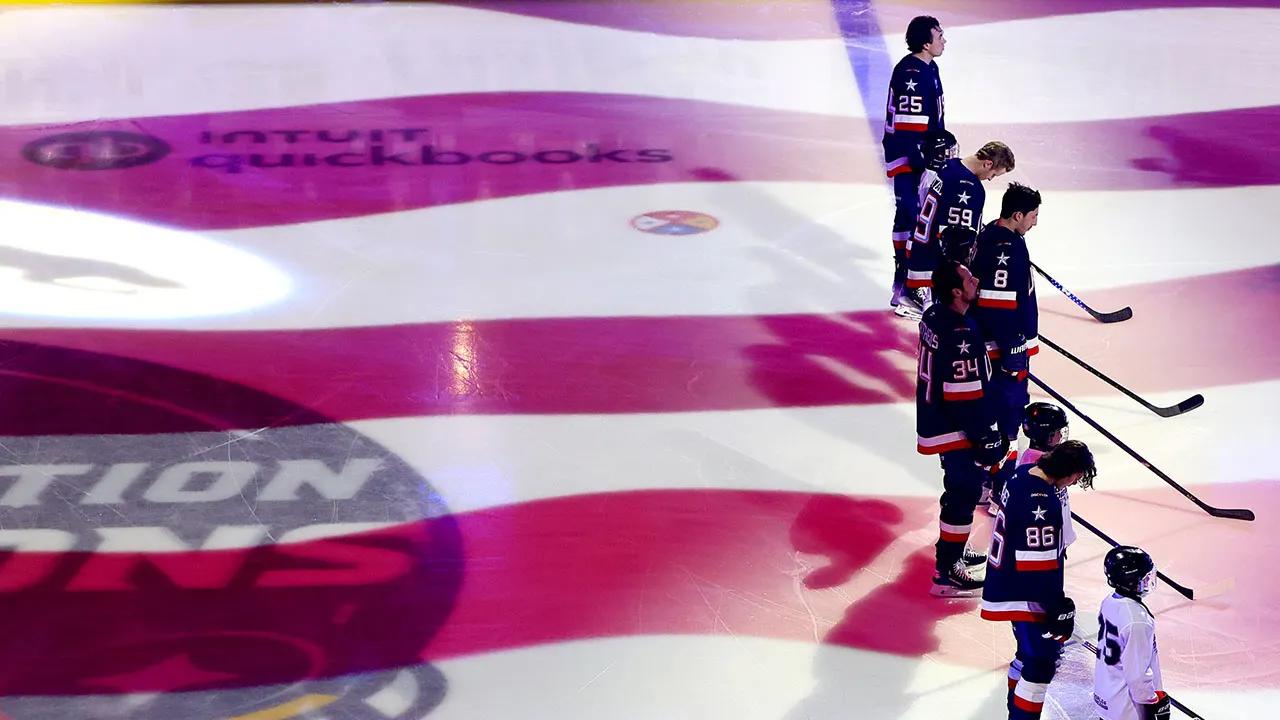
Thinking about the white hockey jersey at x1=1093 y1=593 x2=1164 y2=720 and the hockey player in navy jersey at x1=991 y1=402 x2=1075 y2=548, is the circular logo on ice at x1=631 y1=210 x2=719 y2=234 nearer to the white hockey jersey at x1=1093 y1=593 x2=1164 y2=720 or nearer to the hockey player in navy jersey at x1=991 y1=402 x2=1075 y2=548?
the hockey player in navy jersey at x1=991 y1=402 x2=1075 y2=548

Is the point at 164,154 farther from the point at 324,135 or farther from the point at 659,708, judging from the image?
the point at 659,708

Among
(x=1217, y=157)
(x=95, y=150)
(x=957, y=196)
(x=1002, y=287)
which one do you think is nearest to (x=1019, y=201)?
(x=1002, y=287)

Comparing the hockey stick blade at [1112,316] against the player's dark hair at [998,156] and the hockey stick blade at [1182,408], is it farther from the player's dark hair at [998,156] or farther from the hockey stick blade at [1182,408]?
the player's dark hair at [998,156]

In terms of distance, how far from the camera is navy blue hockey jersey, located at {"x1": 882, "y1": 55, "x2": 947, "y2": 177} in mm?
6598

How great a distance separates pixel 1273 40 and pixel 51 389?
8.14 m

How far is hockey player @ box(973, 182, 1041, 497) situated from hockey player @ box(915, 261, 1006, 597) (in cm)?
33

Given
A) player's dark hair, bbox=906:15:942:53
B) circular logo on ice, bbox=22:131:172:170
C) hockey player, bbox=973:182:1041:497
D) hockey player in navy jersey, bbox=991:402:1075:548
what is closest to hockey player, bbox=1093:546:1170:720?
hockey player in navy jersey, bbox=991:402:1075:548

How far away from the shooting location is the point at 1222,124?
29.3 ft

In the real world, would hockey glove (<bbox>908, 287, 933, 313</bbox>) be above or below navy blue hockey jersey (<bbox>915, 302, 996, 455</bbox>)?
below

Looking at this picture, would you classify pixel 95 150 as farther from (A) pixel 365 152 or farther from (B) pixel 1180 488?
(B) pixel 1180 488

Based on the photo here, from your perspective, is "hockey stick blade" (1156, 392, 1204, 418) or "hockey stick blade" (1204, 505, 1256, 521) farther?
"hockey stick blade" (1156, 392, 1204, 418)

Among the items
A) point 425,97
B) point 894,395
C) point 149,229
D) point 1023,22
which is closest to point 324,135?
point 425,97

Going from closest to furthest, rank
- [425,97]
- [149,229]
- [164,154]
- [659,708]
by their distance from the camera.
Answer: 1. [659,708]
2. [149,229]
3. [164,154]
4. [425,97]

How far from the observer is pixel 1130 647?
3.65 metres
